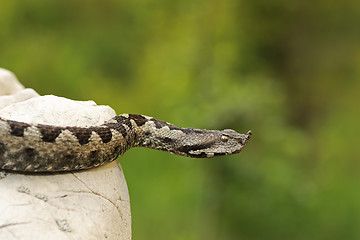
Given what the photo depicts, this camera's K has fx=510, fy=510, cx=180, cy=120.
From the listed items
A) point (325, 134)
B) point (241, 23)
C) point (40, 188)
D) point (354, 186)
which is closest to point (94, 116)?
point (40, 188)

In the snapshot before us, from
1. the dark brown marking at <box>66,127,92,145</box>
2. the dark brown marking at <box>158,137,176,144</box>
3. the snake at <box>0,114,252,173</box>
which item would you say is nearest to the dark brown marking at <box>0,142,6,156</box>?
the snake at <box>0,114,252,173</box>

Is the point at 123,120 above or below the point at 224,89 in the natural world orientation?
below

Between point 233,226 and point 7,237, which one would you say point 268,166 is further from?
point 7,237

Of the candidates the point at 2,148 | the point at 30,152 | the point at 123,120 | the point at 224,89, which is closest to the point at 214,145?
the point at 123,120

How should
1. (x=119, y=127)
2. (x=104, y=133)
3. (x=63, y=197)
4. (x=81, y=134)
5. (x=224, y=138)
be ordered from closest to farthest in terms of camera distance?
(x=63, y=197), (x=81, y=134), (x=104, y=133), (x=119, y=127), (x=224, y=138)

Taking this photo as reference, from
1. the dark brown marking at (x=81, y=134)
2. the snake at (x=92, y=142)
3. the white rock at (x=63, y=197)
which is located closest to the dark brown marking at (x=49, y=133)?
the snake at (x=92, y=142)

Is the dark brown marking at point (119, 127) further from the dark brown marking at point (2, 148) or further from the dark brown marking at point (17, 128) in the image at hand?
the dark brown marking at point (2, 148)

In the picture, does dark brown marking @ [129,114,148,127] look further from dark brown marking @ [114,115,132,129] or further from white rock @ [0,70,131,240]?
white rock @ [0,70,131,240]

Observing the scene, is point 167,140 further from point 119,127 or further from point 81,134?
point 81,134
